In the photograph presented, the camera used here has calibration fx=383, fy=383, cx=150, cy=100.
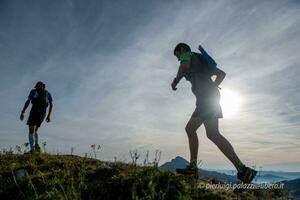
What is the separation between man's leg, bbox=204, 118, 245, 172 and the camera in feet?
22.2

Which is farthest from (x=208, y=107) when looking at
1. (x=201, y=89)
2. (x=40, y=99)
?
(x=40, y=99)

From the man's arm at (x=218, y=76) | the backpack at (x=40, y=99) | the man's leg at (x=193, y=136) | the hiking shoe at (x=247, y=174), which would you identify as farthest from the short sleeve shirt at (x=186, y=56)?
the backpack at (x=40, y=99)

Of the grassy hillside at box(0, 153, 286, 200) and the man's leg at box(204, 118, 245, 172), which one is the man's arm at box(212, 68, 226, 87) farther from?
the grassy hillside at box(0, 153, 286, 200)

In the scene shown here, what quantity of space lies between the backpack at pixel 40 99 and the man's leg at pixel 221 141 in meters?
7.56

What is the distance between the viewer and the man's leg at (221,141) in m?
6.76

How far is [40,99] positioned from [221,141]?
797 centimetres

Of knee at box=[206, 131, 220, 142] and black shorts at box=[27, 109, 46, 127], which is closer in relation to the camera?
knee at box=[206, 131, 220, 142]

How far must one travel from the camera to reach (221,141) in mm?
6875

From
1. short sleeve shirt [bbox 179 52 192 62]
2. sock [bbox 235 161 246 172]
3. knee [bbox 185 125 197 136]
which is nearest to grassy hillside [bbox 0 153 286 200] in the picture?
sock [bbox 235 161 246 172]

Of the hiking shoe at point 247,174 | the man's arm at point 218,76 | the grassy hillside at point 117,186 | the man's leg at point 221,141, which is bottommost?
the grassy hillside at point 117,186

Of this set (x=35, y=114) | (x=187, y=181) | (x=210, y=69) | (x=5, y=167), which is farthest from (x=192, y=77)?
(x=35, y=114)

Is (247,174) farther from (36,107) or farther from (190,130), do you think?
(36,107)

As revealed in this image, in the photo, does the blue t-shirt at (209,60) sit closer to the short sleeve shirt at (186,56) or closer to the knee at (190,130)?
the short sleeve shirt at (186,56)

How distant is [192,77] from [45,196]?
11.8ft
